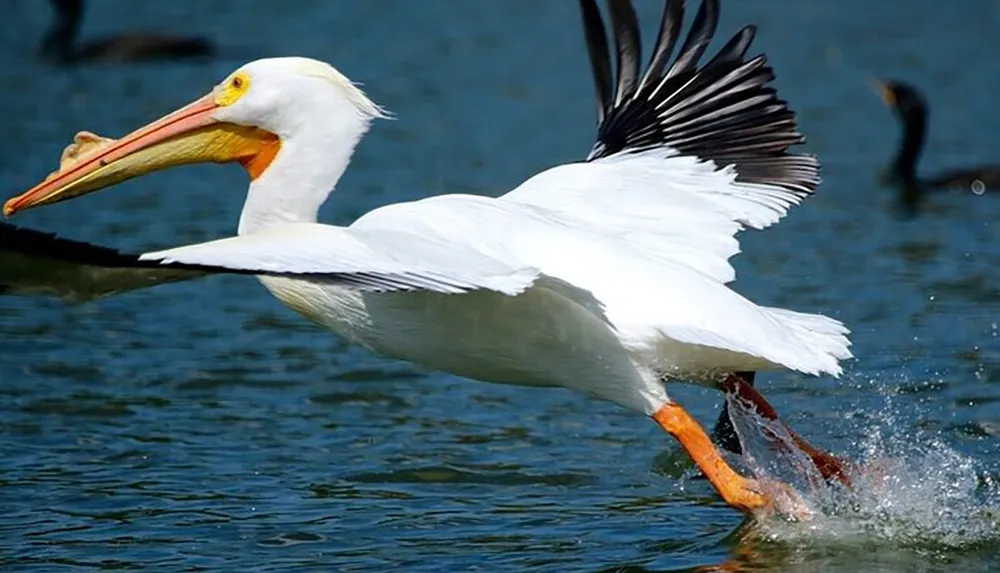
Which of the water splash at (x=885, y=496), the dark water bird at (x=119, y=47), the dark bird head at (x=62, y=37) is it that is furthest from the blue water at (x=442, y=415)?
the dark bird head at (x=62, y=37)

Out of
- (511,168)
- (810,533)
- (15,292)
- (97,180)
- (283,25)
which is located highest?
(283,25)

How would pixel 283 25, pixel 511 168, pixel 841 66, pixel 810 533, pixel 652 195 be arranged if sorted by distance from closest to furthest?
pixel 810 533
pixel 652 195
pixel 511 168
pixel 841 66
pixel 283 25

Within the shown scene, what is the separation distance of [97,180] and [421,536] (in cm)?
151

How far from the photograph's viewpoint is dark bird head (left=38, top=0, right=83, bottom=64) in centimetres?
1653

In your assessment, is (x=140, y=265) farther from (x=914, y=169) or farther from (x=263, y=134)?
(x=914, y=169)

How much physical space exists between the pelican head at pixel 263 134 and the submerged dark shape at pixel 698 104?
1110mm

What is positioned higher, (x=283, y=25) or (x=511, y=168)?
(x=283, y=25)

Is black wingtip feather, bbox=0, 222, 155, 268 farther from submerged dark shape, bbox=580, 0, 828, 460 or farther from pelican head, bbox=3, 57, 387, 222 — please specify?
submerged dark shape, bbox=580, 0, 828, 460

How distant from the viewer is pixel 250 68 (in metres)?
5.83

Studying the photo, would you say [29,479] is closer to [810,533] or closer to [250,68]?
[250,68]

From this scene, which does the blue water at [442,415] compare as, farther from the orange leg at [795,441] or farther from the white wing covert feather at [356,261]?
the white wing covert feather at [356,261]

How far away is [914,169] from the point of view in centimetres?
1214

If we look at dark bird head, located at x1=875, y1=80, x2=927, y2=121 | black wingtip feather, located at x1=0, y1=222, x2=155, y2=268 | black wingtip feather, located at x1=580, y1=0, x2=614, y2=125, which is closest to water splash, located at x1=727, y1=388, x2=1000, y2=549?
black wingtip feather, located at x1=580, y1=0, x2=614, y2=125

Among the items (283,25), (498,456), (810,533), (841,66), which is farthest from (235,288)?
(283,25)
